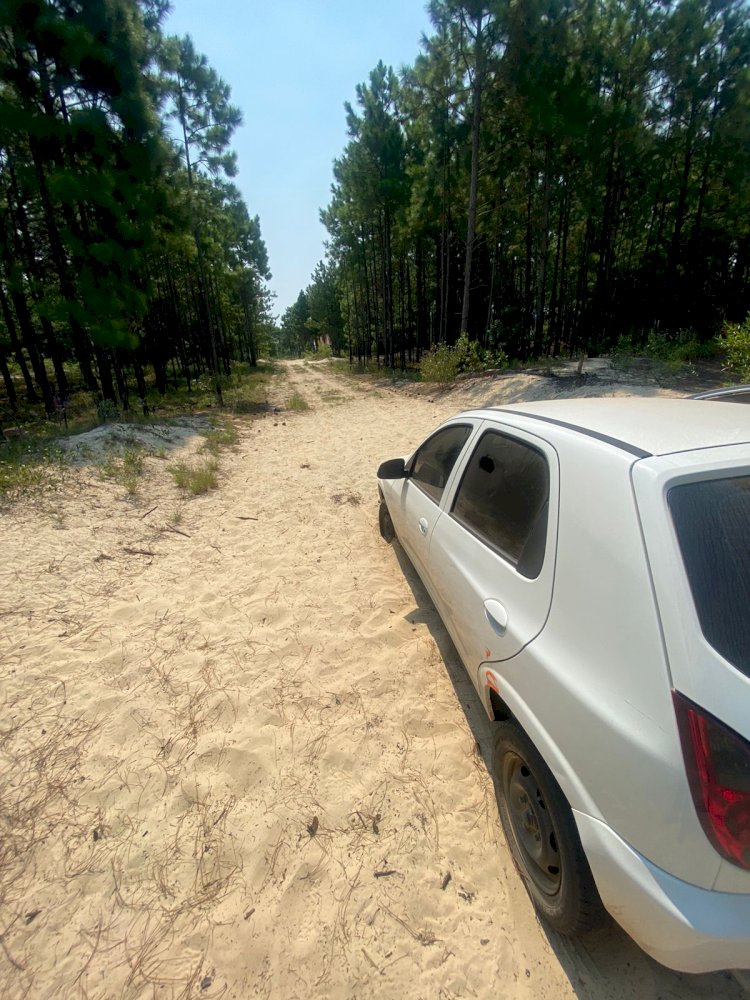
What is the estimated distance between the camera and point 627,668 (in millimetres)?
1186

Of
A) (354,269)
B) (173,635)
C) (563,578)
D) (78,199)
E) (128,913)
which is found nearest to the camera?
(563,578)

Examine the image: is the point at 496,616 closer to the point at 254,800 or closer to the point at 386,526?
the point at 254,800

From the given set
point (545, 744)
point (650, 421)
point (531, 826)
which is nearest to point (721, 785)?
point (545, 744)

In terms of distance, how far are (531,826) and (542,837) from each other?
0.43 feet

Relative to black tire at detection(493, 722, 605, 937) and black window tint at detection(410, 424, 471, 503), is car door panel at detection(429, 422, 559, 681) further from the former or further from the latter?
black tire at detection(493, 722, 605, 937)

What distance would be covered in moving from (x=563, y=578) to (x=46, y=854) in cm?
258

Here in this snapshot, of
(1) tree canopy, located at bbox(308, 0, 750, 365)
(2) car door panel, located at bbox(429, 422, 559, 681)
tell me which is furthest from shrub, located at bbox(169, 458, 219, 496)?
(1) tree canopy, located at bbox(308, 0, 750, 365)

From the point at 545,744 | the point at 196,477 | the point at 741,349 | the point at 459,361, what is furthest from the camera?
the point at 459,361

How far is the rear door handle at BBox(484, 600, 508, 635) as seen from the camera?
1.72 metres

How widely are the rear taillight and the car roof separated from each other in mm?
840

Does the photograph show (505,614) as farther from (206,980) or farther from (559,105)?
(559,105)

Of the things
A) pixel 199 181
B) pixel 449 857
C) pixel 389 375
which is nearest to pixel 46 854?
pixel 449 857

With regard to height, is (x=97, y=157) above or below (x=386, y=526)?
above

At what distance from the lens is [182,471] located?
728cm
